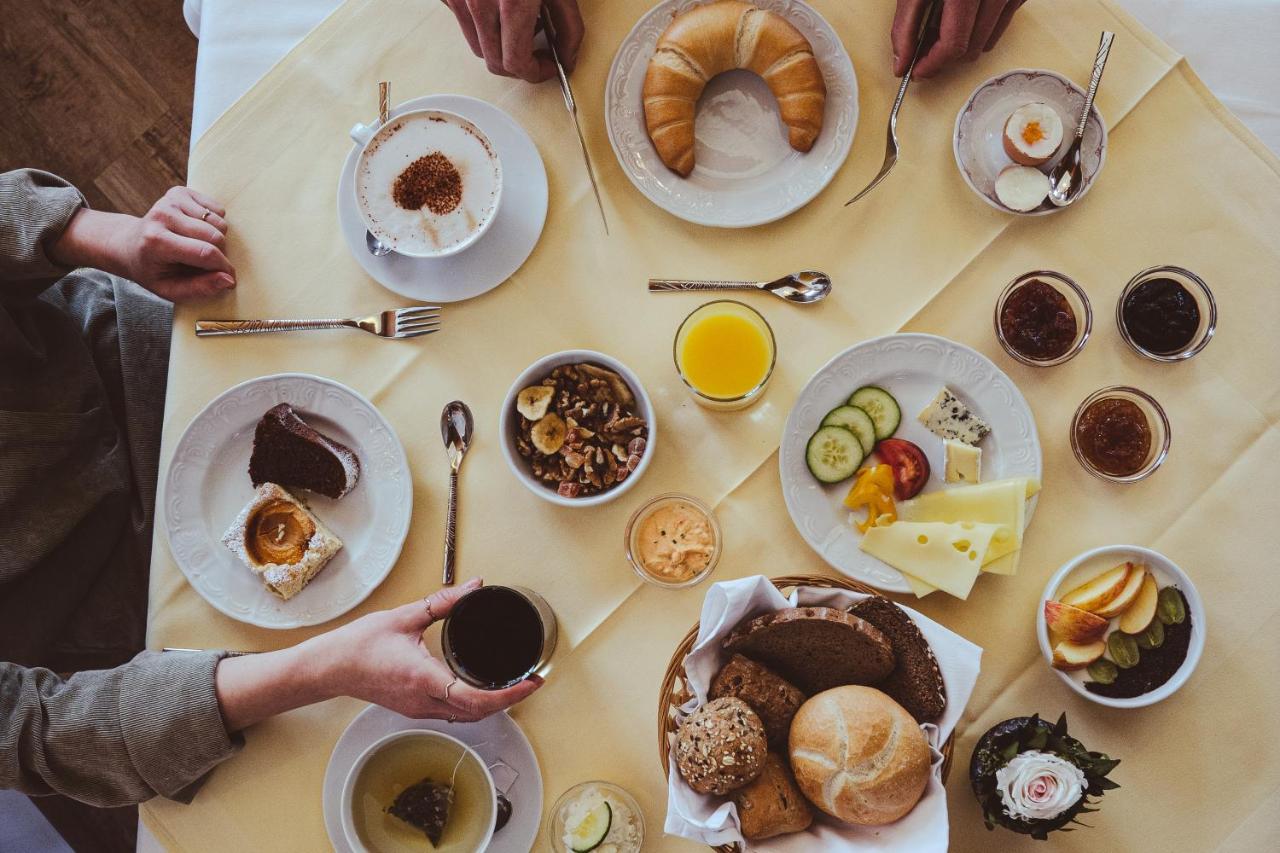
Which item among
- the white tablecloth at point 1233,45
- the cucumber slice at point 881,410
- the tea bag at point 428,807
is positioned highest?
the white tablecloth at point 1233,45

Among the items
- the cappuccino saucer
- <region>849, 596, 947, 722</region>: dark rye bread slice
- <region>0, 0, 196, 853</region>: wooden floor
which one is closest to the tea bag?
<region>849, 596, 947, 722</region>: dark rye bread slice

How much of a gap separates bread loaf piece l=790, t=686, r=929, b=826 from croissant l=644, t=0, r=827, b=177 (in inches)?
36.9

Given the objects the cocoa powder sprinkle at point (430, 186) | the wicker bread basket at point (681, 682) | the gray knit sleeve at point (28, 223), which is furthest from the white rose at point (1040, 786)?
the gray knit sleeve at point (28, 223)

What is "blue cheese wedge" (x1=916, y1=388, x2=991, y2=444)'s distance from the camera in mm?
1442

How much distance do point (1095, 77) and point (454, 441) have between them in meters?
1.26

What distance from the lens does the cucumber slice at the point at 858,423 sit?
4.71 feet

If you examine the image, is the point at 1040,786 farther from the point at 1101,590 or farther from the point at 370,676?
the point at 370,676

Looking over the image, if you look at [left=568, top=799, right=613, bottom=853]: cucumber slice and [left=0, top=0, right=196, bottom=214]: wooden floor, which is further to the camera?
[left=0, top=0, right=196, bottom=214]: wooden floor

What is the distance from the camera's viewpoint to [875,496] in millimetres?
1422

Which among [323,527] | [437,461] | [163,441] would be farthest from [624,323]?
[163,441]

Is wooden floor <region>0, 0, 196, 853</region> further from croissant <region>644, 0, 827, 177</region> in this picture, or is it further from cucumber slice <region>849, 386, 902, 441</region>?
cucumber slice <region>849, 386, 902, 441</region>

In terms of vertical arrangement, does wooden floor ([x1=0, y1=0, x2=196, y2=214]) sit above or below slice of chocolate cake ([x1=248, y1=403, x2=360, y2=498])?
below

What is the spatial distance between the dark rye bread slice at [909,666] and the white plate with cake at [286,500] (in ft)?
2.64

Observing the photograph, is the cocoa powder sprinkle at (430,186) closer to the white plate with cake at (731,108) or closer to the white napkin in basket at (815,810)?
the white plate with cake at (731,108)
